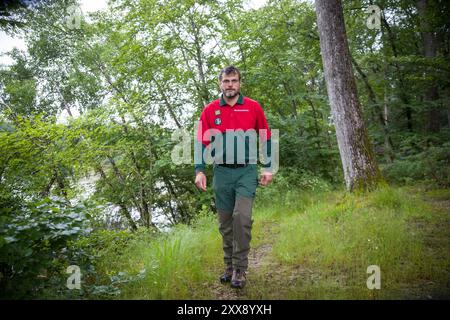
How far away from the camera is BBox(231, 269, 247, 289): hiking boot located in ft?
11.4

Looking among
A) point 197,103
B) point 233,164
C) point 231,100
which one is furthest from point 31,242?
point 197,103

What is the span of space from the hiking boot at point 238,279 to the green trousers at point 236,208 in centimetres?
5

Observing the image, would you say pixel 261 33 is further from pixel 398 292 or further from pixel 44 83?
pixel 44 83

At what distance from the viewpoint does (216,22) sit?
9.50 m

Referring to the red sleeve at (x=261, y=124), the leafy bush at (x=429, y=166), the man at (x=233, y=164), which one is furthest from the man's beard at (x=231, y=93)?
the leafy bush at (x=429, y=166)

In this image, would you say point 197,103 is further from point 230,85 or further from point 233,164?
point 233,164

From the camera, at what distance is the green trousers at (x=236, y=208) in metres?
3.50

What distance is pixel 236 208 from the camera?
3.51m

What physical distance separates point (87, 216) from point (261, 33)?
315 inches

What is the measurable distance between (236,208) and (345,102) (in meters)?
4.21

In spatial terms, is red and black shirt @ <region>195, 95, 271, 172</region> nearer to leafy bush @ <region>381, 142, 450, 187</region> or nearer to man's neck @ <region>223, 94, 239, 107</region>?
man's neck @ <region>223, 94, 239, 107</region>

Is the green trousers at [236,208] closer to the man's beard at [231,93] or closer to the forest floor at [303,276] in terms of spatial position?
the forest floor at [303,276]
